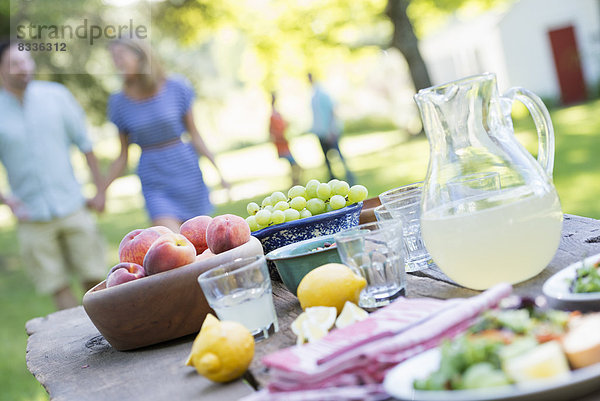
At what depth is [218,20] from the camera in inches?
620

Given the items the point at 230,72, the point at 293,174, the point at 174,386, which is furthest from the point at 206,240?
the point at 230,72

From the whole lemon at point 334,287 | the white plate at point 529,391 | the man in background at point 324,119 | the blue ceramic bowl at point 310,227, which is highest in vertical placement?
the man in background at point 324,119

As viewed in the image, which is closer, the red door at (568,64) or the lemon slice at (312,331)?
the lemon slice at (312,331)

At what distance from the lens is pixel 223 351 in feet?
3.71

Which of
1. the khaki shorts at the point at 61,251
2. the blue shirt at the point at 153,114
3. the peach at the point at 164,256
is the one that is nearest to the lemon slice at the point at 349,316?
the peach at the point at 164,256

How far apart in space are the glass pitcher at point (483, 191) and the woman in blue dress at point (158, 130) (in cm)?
263

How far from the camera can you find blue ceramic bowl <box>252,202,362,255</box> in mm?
1735

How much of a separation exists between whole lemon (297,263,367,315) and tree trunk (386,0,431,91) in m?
14.4

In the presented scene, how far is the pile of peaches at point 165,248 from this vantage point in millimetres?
1473

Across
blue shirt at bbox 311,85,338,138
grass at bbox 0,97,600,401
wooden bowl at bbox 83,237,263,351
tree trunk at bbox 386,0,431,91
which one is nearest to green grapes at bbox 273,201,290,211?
wooden bowl at bbox 83,237,263,351

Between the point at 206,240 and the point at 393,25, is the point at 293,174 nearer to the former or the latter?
the point at 393,25

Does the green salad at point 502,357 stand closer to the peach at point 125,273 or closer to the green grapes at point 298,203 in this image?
the peach at point 125,273

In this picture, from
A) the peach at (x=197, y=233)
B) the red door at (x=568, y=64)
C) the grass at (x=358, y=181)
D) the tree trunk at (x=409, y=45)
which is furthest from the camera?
the red door at (x=568, y=64)

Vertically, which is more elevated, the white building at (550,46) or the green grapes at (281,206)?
the white building at (550,46)
